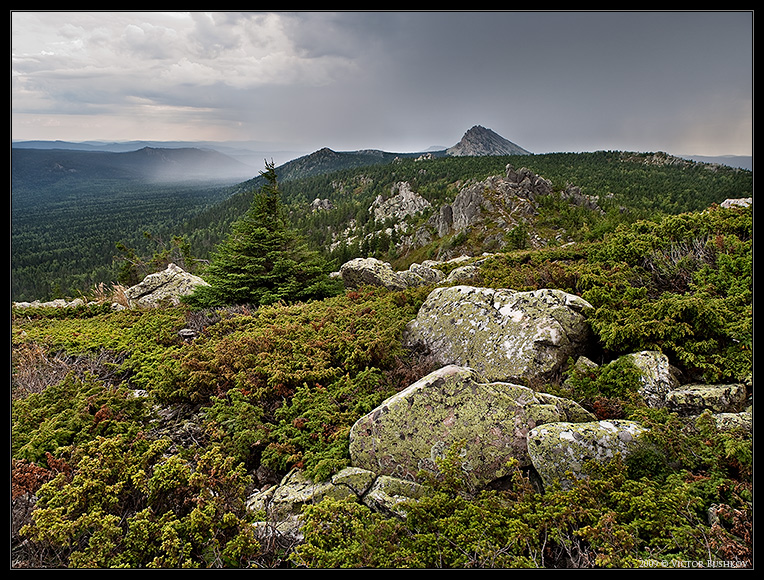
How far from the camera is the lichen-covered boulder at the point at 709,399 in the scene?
173 inches

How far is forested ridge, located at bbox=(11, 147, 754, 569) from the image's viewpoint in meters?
2.96

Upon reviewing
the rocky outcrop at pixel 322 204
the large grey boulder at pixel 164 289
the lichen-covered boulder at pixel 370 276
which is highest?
the rocky outcrop at pixel 322 204

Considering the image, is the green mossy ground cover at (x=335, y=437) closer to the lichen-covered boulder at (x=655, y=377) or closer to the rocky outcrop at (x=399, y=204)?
the lichen-covered boulder at (x=655, y=377)

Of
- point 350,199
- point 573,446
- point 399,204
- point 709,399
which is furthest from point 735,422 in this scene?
point 350,199

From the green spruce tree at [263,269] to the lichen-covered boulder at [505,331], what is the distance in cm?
612

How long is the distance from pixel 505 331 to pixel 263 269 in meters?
9.03

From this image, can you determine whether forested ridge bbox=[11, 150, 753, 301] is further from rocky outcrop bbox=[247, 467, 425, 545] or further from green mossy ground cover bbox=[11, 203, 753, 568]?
rocky outcrop bbox=[247, 467, 425, 545]

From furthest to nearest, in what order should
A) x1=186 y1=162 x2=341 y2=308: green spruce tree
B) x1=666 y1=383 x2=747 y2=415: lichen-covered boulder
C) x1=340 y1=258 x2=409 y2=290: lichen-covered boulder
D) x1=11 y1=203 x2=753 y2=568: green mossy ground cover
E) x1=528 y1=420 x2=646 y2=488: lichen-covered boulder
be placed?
x1=340 y1=258 x2=409 y2=290: lichen-covered boulder, x1=186 y1=162 x2=341 y2=308: green spruce tree, x1=666 y1=383 x2=747 y2=415: lichen-covered boulder, x1=528 y1=420 x2=646 y2=488: lichen-covered boulder, x1=11 y1=203 x2=753 y2=568: green mossy ground cover

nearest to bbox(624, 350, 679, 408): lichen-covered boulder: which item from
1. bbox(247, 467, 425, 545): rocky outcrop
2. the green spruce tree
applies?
bbox(247, 467, 425, 545): rocky outcrop

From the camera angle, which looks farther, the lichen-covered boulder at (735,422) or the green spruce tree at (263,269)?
the green spruce tree at (263,269)

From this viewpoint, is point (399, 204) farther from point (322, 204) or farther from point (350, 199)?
point (322, 204)

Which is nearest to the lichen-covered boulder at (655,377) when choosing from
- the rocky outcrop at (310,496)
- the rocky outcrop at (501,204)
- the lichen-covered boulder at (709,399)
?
the lichen-covered boulder at (709,399)

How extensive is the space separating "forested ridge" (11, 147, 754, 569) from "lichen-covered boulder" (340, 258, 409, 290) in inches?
127

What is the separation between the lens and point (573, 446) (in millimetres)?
3721
